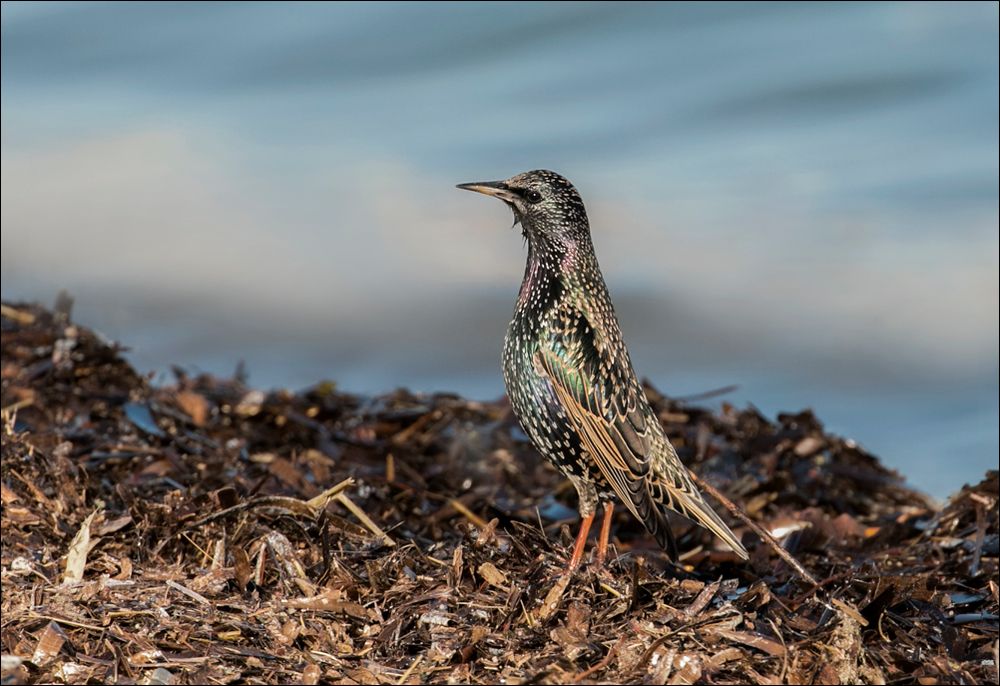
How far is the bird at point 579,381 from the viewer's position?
5.16 m

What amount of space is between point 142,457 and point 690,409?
13.6ft

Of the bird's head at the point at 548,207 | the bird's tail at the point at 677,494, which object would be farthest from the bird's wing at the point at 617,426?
the bird's head at the point at 548,207

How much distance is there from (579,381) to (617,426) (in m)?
0.25

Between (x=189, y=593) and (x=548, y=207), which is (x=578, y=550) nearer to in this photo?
(x=189, y=593)

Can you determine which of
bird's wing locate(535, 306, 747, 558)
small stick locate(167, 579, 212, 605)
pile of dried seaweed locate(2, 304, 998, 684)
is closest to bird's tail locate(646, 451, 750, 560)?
bird's wing locate(535, 306, 747, 558)

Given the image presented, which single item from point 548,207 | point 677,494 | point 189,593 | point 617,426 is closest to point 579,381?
point 617,426

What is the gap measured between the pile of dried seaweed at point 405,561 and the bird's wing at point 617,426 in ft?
0.86

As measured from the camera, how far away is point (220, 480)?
673 centimetres

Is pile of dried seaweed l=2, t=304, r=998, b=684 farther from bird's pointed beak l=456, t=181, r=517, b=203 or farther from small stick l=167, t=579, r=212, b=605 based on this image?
bird's pointed beak l=456, t=181, r=517, b=203

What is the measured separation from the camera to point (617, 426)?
17.1 ft

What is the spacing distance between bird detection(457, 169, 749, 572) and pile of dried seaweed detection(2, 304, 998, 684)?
0.95 feet

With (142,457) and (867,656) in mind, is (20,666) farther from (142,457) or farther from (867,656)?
(142,457)

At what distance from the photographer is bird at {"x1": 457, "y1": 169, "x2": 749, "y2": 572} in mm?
5160

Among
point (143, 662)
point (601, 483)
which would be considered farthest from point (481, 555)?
point (143, 662)
